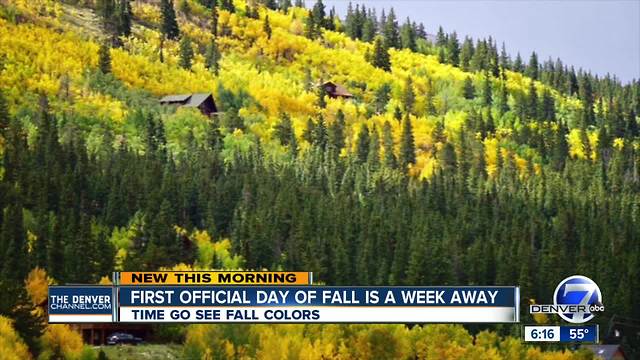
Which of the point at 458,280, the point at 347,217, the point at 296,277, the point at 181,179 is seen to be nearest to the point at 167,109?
the point at 181,179

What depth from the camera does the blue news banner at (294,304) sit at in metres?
62.9

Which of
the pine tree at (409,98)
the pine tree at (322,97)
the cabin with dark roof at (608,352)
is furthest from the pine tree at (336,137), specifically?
the cabin with dark roof at (608,352)

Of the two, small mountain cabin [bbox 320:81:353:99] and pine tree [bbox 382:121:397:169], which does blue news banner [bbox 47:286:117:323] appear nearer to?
pine tree [bbox 382:121:397:169]

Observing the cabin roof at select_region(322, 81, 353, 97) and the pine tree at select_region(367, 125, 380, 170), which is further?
the cabin roof at select_region(322, 81, 353, 97)

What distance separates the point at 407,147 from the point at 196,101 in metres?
27.1

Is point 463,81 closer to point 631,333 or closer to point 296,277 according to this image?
point 631,333

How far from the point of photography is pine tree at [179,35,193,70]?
173 metres

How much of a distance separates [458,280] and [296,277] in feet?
128

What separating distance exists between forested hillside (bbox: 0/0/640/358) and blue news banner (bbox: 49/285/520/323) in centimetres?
1430

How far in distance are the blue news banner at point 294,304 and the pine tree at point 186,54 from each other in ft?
365

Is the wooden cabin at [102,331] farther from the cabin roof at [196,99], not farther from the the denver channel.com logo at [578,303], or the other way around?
the cabin roof at [196,99]

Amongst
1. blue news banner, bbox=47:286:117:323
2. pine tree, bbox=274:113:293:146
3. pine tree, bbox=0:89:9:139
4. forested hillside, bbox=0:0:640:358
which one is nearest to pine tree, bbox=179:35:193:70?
forested hillside, bbox=0:0:640:358

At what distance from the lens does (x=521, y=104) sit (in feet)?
610

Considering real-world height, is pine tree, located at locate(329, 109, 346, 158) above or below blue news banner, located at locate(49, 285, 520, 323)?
above
